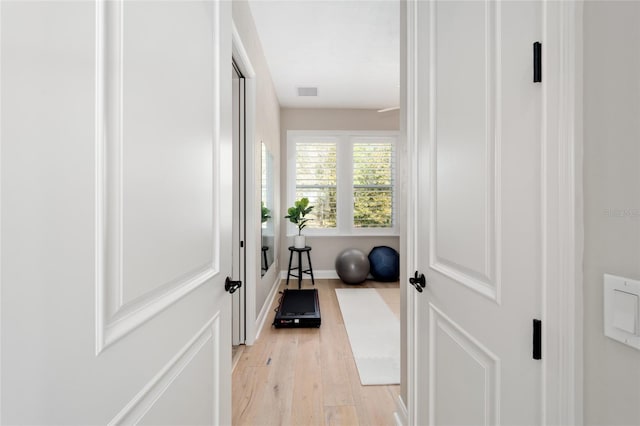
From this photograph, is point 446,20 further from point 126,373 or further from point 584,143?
point 126,373

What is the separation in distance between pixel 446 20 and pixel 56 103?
113 centimetres

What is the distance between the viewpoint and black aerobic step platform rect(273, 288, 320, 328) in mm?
3008

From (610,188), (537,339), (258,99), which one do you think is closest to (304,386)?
(537,339)

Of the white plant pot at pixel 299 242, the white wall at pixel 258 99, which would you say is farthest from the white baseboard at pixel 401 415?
the white plant pot at pixel 299 242

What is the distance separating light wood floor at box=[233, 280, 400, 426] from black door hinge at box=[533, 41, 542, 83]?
1756 millimetres

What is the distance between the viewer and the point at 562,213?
0.62 meters

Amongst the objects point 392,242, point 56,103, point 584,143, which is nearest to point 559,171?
point 584,143

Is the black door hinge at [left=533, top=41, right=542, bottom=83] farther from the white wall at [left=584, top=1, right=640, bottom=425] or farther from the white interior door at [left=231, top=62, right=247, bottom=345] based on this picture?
the white interior door at [left=231, top=62, right=247, bottom=345]

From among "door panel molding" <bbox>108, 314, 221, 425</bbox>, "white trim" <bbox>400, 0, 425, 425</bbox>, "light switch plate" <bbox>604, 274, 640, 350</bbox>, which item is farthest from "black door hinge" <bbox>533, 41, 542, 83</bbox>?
"door panel molding" <bbox>108, 314, 221, 425</bbox>

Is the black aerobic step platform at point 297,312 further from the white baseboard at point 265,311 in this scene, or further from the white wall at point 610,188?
the white wall at point 610,188

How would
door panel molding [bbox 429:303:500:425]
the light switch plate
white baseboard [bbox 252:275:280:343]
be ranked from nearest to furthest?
the light switch plate
door panel molding [bbox 429:303:500:425]
white baseboard [bbox 252:275:280:343]

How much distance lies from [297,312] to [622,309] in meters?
2.87

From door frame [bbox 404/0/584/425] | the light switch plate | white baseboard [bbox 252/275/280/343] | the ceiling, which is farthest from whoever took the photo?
white baseboard [bbox 252/275/280/343]

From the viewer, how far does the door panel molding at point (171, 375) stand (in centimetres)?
62
